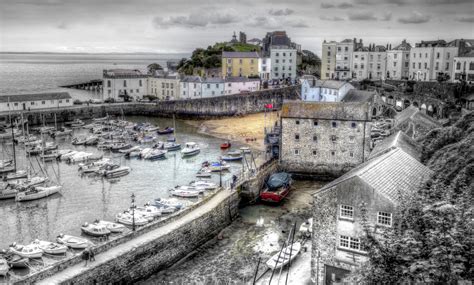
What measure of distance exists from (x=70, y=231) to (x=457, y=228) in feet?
82.7

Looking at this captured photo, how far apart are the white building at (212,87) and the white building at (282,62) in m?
24.1

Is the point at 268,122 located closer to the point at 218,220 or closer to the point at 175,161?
the point at 175,161

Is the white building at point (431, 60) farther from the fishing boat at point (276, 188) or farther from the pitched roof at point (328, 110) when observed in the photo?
the fishing boat at point (276, 188)

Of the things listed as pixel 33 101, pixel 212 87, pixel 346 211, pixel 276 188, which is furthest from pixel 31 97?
pixel 346 211

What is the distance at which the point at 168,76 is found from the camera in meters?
91.7

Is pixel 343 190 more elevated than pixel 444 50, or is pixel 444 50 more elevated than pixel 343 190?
pixel 444 50

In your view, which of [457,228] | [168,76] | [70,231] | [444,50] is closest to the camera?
[457,228]

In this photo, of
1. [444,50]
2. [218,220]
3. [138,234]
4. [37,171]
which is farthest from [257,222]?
[444,50]

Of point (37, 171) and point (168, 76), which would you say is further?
point (168, 76)

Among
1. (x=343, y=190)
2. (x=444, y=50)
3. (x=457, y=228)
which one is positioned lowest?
(x=343, y=190)

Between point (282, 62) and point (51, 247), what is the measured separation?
290 feet

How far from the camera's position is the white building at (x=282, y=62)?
107 meters

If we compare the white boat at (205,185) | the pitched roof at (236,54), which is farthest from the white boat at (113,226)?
the pitched roof at (236,54)

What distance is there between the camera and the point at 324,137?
41.7 m
